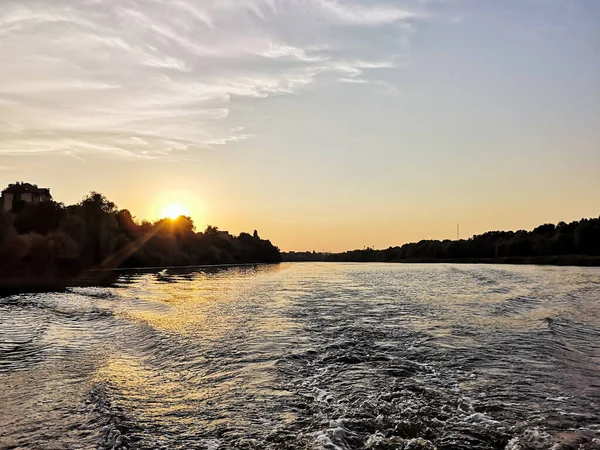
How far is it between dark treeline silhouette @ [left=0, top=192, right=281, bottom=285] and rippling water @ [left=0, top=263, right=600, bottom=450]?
41.1 m

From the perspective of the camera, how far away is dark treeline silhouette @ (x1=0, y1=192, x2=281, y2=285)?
65312 mm

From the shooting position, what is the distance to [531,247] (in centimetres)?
13900

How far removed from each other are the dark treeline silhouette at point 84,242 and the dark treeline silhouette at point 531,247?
82.5m

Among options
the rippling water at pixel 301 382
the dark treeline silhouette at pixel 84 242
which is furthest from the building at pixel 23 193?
the rippling water at pixel 301 382

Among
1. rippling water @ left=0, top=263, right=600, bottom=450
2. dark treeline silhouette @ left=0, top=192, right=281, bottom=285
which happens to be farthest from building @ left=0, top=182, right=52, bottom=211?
rippling water @ left=0, top=263, right=600, bottom=450

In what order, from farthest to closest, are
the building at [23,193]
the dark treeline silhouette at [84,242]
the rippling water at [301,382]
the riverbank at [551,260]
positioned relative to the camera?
the building at [23,193], the riverbank at [551,260], the dark treeline silhouette at [84,242], the rippling water at [301,382]

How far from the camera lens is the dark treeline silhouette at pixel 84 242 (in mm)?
65312

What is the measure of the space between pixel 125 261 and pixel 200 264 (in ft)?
137

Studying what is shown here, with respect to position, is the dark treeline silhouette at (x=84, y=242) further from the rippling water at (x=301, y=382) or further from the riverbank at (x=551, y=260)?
the riverbank at (x=551, y=260)

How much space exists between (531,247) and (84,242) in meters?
115

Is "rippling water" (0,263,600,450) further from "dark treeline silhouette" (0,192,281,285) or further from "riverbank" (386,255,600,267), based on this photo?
"riverbank" (386,255,600,267)

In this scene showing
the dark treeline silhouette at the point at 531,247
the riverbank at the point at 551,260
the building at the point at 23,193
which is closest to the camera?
the riverbank at the point at 551,260

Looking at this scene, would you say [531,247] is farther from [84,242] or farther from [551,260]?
[84,242]

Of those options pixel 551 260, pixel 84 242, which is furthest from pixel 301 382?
pixel 551 260
